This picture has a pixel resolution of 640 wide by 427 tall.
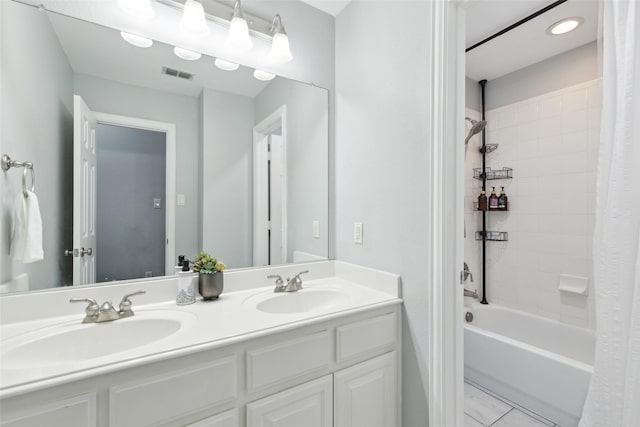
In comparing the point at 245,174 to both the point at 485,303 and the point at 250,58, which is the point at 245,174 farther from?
the point at 485,303

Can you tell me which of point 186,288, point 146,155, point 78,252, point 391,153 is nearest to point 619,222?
point 391,153

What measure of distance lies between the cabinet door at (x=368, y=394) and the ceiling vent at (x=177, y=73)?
4.97 feet

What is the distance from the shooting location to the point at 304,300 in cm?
148

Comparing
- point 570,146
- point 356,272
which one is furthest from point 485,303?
point 356,272

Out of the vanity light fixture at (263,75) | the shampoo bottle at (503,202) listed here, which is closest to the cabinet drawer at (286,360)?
the vanity light fixture at (263,75)

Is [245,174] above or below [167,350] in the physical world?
above

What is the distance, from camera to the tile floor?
64.7 inches

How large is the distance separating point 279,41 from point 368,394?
1.78 meters

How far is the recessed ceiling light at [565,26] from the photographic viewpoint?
6.08ft

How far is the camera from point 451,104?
1.20m

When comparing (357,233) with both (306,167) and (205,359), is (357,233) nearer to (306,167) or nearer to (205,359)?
(306,167)

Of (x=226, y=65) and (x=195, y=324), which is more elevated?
(x=226, y=65)

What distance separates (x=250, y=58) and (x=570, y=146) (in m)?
2.40

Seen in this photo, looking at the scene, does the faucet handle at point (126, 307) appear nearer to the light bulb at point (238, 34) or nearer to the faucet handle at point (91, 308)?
the faucet handle at point (91, 308)
